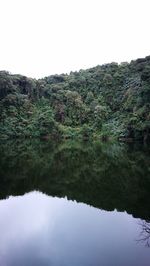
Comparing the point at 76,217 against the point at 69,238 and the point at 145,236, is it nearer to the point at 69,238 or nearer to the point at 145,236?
the point at 69,238

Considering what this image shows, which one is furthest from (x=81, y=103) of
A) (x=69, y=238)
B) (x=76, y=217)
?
(x=69, y=238)

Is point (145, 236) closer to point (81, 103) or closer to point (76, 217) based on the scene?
point (76, 217)

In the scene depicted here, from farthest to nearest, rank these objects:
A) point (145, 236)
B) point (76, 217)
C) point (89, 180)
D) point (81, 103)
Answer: point (81, 103), point (89, 180), point (76, 217), point (145, 236)

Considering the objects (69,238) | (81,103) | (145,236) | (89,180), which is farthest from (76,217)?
(81,103)

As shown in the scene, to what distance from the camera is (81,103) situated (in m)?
100

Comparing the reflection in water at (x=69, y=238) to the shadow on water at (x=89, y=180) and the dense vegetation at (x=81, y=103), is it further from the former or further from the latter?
the dense vegetation at (x=81, y=103)

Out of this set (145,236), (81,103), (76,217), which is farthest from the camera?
(81,103)

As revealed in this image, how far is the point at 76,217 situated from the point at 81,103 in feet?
266

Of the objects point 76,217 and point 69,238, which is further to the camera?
point 76,217

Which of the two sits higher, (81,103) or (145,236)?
(81,103)

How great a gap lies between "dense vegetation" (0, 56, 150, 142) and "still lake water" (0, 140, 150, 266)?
37.2 metres

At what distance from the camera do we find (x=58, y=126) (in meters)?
88.9

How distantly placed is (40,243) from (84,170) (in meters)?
19.9

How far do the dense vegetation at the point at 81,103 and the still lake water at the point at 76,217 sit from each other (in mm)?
37184
